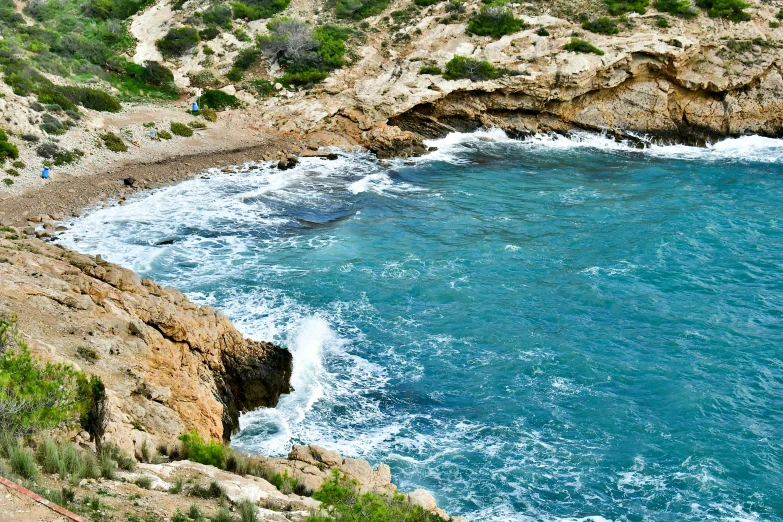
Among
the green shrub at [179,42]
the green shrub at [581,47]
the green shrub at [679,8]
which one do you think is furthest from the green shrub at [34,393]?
the green shrub at [679,8]

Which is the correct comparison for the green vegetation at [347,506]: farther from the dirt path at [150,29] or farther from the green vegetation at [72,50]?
the dirt path at [150,29]

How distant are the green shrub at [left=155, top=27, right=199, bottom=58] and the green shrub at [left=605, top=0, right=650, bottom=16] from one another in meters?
29.9

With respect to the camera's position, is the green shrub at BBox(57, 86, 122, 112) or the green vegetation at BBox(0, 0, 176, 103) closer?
the green vegetation at BBox(0, 0, 176, 103)

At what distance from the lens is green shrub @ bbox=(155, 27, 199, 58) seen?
54000 mm

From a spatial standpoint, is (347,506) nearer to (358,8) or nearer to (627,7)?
(627,7)

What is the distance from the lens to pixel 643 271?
31.5 metres

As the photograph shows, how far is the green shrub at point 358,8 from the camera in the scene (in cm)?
5809

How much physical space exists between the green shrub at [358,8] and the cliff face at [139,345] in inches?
1490

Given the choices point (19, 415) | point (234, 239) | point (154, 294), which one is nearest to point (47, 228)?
point (234, 239)

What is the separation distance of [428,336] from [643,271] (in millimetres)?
10460

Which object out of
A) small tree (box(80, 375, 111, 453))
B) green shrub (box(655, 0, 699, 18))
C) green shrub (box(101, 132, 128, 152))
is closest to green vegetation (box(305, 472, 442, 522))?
small tree (box(80, 375, 111, 453))

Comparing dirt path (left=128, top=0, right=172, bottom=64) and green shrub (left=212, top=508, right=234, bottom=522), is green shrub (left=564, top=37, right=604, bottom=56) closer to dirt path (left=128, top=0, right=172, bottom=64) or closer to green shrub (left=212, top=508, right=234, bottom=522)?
dirt path (left=128, top=0, right=172, bottom=64)

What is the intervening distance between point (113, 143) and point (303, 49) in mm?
16724

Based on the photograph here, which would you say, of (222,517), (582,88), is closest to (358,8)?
(582,88)
